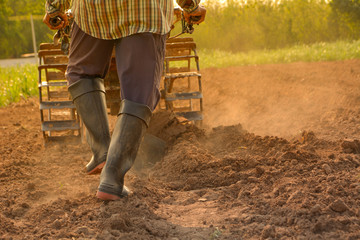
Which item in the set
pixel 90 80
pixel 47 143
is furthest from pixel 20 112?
pixel 90 80

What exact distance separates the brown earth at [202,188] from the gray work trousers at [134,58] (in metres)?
0.63

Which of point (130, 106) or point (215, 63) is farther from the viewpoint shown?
point (215, 63)

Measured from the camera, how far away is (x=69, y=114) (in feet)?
21.3

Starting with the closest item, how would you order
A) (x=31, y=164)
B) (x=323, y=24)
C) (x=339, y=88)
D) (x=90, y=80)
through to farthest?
(x=90, y=80)
(x=31, y=164)
(x=339, y=88)
(x=323, y=24)

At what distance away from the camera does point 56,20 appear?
338 centimetres

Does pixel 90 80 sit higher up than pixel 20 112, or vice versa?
pixel 90 80

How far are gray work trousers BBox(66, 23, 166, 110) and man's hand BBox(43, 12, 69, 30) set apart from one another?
0.84 ft

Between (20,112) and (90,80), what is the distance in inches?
234

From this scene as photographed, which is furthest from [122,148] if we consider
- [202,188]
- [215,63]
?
[215,63]

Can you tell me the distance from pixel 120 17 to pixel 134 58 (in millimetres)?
248

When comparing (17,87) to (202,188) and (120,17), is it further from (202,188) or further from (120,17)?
(120,17)

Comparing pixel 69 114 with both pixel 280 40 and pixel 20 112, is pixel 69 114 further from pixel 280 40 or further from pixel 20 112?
pixel 280 40

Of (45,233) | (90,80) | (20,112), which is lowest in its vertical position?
(20,112)

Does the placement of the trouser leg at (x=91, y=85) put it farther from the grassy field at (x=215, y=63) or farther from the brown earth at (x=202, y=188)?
the grassy field at (x=215, y=63)
